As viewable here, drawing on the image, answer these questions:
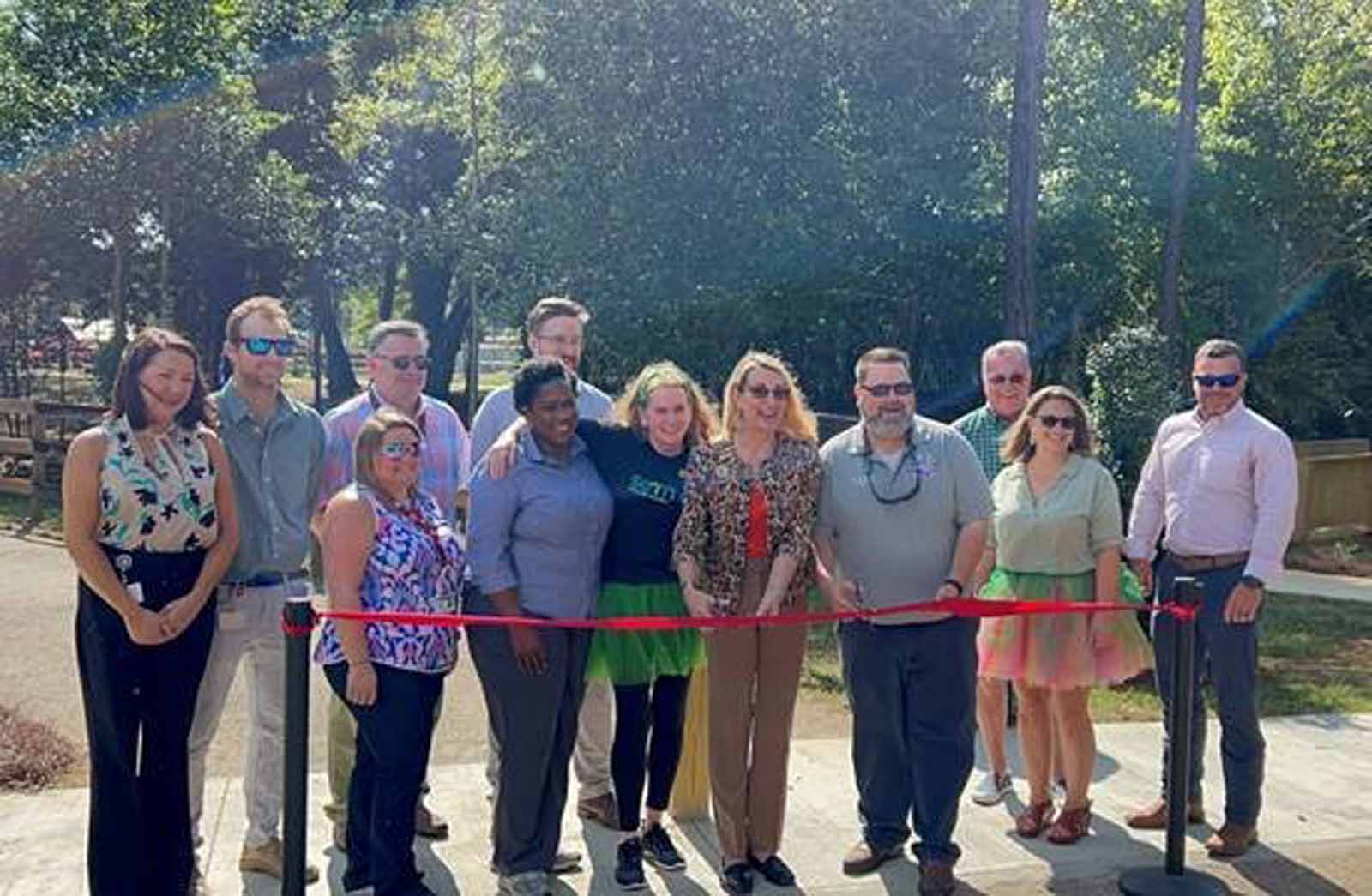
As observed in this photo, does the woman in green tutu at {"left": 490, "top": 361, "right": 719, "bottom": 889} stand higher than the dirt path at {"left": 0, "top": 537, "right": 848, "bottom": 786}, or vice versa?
the woman in green tutu at {"left": 490, "top": 361, "right": 719, "bottom": 889}

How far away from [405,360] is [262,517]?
2.55 ft

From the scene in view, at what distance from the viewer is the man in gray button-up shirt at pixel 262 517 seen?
176 inches

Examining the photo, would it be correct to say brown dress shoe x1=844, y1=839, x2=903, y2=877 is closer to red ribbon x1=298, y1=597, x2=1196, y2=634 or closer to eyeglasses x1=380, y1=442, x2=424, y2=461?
red ribbon x1=298, y1=597, x2=1196, y2=634

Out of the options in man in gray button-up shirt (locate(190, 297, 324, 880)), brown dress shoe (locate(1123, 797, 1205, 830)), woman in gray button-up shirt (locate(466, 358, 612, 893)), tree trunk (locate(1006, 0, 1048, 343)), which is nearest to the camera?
woman in gray button-up shirt (locate(466, 358, 612, 893))

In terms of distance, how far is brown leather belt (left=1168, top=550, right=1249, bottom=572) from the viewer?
16.7 ft

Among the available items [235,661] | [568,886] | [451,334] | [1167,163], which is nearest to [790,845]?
[568,886]

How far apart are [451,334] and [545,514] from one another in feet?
90.7

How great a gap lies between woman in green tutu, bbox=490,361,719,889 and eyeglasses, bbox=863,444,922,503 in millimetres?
Result: 565

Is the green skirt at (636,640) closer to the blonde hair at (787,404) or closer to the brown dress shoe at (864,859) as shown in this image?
the blonde hair at (787,404)

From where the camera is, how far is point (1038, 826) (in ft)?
17.5

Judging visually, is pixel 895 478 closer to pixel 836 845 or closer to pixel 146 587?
pixel 836 845

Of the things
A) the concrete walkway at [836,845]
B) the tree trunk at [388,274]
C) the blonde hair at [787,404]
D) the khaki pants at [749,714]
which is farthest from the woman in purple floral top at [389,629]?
the tree trunk at [388,274]

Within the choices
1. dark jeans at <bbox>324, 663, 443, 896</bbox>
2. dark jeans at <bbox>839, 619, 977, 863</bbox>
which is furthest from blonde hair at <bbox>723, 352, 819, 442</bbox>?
dark jeans at <bbox>324, 663, 443, 896</bbox>

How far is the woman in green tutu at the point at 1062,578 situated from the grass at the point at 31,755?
160 inches
